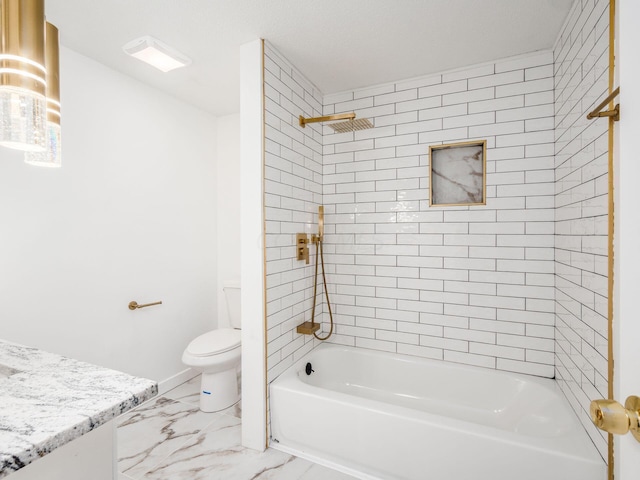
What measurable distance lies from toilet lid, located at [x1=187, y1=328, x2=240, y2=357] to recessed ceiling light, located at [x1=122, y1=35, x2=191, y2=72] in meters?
2.01

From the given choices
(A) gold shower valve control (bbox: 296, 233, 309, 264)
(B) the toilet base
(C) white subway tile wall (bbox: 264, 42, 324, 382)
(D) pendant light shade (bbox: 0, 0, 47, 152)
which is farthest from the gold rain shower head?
(B) the toilet base

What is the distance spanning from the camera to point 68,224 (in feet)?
6.79

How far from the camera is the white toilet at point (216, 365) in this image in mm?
2335

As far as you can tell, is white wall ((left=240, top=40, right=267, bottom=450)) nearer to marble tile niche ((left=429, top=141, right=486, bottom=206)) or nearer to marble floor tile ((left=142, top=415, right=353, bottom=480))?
marble floor tile ((left=142, top=415, right=353, bottom=480))

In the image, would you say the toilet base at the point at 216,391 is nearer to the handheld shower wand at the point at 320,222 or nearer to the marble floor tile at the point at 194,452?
the marble floor tile at the point at 194,452

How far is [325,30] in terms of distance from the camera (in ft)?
6.13

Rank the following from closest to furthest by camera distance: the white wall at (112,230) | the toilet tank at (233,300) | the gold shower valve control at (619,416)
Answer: the gold shower valve control at (619,416) < the white wall at (112,230) < the toilet tank at (233,300)

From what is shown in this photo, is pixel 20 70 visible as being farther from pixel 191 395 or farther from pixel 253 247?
pixel 191 395

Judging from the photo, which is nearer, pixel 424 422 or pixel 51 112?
pixel 51 112

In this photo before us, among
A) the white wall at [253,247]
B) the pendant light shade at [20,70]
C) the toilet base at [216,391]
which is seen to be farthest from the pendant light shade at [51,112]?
the toilet base at [216,391]

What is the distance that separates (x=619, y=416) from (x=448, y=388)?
6.35 ft

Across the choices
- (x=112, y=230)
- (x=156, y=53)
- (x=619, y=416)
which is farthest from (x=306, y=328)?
(x=156, y=53)

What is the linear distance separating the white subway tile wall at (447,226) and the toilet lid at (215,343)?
86cm

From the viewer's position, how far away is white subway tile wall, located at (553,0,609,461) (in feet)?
4.24
